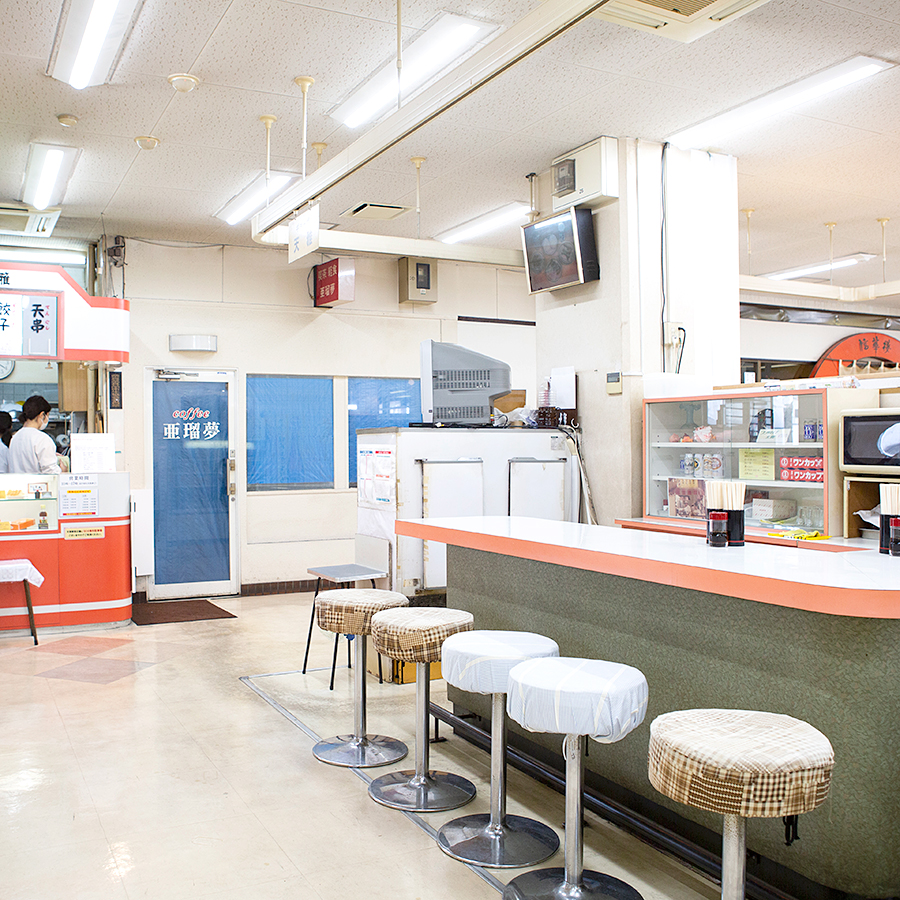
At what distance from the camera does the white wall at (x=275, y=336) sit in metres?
8.11

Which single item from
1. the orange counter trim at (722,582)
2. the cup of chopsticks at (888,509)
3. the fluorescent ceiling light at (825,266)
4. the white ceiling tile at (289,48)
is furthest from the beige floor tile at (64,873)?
the fluorescent ceiling light at (825,266)

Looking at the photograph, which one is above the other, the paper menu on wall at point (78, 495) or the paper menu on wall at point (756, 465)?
the paper menu on wall at point (756, 465)

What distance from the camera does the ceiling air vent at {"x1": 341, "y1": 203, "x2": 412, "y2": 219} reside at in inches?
220

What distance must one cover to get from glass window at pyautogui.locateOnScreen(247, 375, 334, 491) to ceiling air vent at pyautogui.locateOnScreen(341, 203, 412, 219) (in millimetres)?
3323

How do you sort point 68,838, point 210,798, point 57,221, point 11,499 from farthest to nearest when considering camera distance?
point 57,221
point 11,499
point 210,798
point 68,838

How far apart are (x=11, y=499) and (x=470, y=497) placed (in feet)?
12.3

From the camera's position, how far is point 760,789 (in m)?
1.92

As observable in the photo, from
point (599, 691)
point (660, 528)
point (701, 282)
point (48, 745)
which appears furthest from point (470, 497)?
point (599, 691)

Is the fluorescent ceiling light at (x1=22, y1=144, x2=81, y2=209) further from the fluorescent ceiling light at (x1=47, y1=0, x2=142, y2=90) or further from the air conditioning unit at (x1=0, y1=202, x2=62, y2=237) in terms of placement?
the fluorescent ceiling light at (x1=47, y1=0, x2=142, y2=90)

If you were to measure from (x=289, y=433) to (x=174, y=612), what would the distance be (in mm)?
2162

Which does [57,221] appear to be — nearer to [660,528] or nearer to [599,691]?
[660,528]

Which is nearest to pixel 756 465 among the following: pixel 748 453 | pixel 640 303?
pixel 748 453

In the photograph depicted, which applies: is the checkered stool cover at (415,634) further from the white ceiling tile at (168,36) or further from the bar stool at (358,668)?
the white ceiling tile at (168,36)

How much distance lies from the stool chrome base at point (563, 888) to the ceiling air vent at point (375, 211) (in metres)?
4.16
